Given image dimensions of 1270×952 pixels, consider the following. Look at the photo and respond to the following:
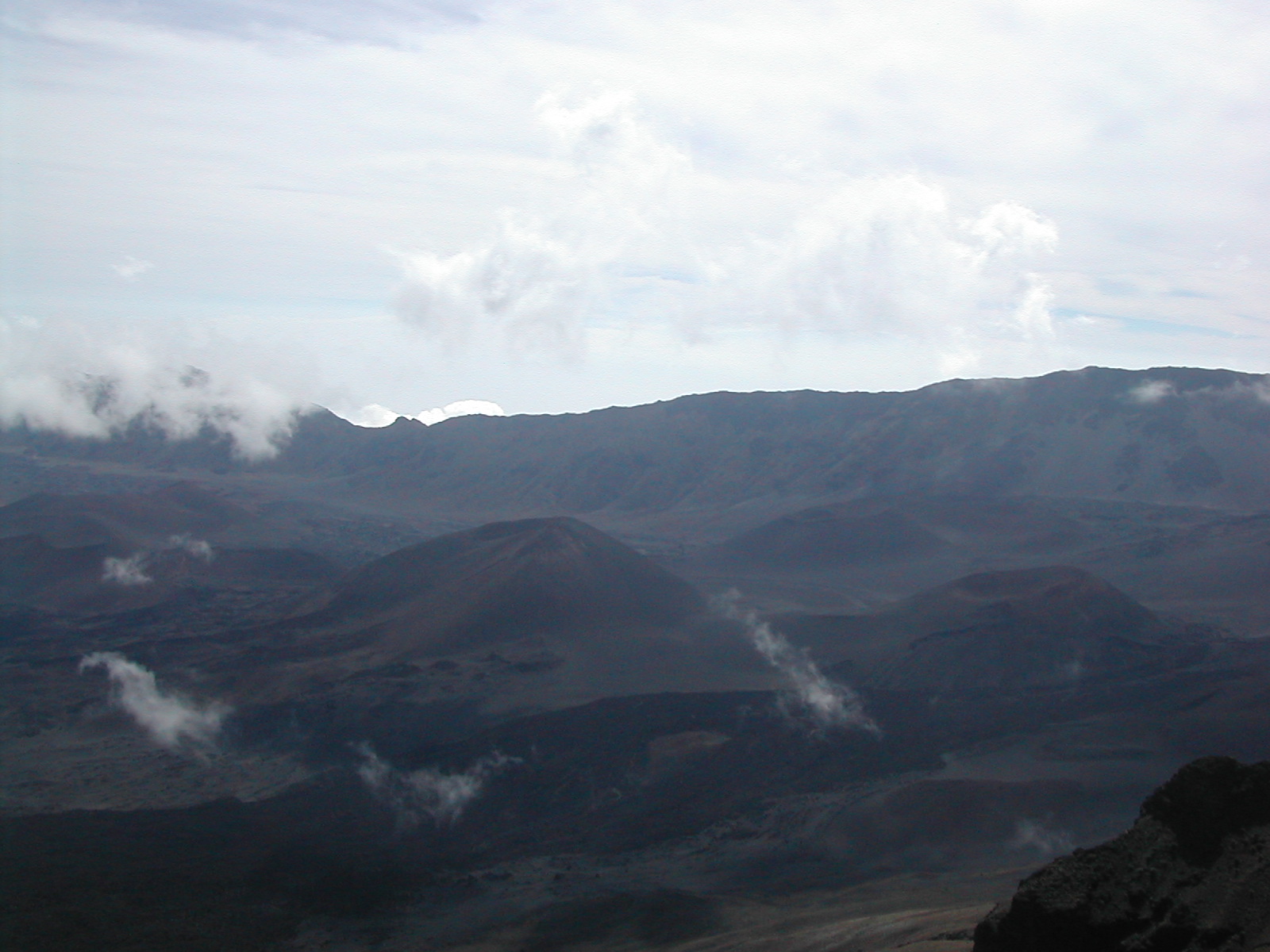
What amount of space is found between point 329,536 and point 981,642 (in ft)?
224

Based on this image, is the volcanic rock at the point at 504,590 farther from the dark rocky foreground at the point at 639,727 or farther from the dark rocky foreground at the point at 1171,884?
the dark rocky foreground at the point at 1171,884

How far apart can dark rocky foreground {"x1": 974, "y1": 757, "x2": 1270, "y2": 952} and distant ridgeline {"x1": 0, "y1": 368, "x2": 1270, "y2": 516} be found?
97.1 meters

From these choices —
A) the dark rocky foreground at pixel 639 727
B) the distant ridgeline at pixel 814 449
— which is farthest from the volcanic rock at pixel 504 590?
the distant ridgeline at pixel 814 449

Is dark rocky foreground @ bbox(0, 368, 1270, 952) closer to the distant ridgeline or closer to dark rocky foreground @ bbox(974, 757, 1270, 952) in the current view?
dark rocky foreground @ bbox(974, 757, 1270, 952)

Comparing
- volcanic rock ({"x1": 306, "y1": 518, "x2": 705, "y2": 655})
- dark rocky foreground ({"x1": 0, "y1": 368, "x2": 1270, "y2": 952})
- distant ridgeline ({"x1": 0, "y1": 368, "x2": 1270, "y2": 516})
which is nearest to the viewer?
dark rocky foreground ({"x1": 0, "y1": 368, "x2": 1270, "y2": 952})

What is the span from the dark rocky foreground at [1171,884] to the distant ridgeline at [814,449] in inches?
3822

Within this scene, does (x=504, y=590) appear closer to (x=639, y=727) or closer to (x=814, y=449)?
(x=639, y=727)

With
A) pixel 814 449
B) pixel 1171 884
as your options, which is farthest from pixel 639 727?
pixel 814 449

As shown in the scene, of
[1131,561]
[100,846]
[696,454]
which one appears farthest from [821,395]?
[100,846]

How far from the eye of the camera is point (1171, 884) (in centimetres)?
1417

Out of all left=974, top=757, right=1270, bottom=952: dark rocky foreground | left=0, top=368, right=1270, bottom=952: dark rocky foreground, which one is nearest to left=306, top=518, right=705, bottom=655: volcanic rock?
left=0, top=368, right=1270, bottom=952: dark rocky foreground

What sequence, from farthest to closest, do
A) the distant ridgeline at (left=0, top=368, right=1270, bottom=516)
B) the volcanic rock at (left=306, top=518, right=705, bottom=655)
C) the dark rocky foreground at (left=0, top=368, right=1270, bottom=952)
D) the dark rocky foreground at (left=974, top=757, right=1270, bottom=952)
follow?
1. the distant ridgeline at (left=0, top=368, right=1270, bottom=516)
2. the volcanic rock at (left=306, top=518, right=705, bottom=655)
3. the dark rocky foreground at (left=0, top=368, right=1270, bottom=952)
4. the dark rocky foreground at (left=974, top=757, right=1270, bottom=952)

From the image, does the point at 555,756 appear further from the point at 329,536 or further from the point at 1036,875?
the point at 329,536

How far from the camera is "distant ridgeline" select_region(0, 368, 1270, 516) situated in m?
116
